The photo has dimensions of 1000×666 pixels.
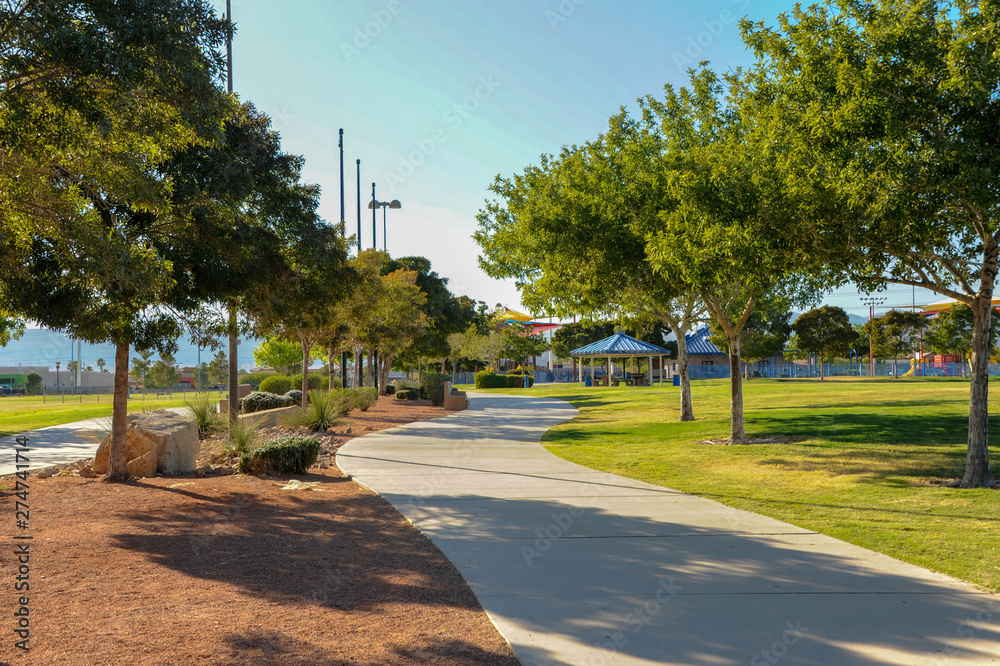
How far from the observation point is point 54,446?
16672 millimetres

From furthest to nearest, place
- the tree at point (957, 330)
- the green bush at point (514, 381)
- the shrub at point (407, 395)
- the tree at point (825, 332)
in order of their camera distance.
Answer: the tree at point (825, 332), the green bush at point (514, 381), the tree at point (957, 330), the shrub at point (407, 395)

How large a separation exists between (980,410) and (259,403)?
19932 millimetres

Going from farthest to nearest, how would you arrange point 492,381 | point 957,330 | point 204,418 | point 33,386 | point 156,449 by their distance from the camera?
1. point 33,386
2. point 492,381
3. point 957,330
4. point 204,418
5. point 156,449

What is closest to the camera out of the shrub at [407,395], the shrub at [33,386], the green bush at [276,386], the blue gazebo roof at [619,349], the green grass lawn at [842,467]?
the green grass lawn at [842,467]

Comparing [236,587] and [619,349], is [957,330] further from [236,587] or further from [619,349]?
[236,587]

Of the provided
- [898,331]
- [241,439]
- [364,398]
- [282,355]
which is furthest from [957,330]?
[282,355]

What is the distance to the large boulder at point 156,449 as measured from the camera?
11172 mm

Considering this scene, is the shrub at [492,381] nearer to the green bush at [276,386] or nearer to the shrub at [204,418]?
the green bush at [276,386]

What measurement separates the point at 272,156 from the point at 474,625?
31.5ft

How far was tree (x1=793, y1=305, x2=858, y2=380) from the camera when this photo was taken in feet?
182

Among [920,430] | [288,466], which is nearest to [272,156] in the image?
[288,466]

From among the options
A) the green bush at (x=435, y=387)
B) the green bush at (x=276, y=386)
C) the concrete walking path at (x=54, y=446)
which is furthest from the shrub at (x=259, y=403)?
the green bush at (x=276, y=386)

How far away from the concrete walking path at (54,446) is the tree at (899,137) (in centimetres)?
1248

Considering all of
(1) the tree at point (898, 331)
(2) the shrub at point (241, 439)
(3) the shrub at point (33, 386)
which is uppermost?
(1) the tree at point (898, 331)
